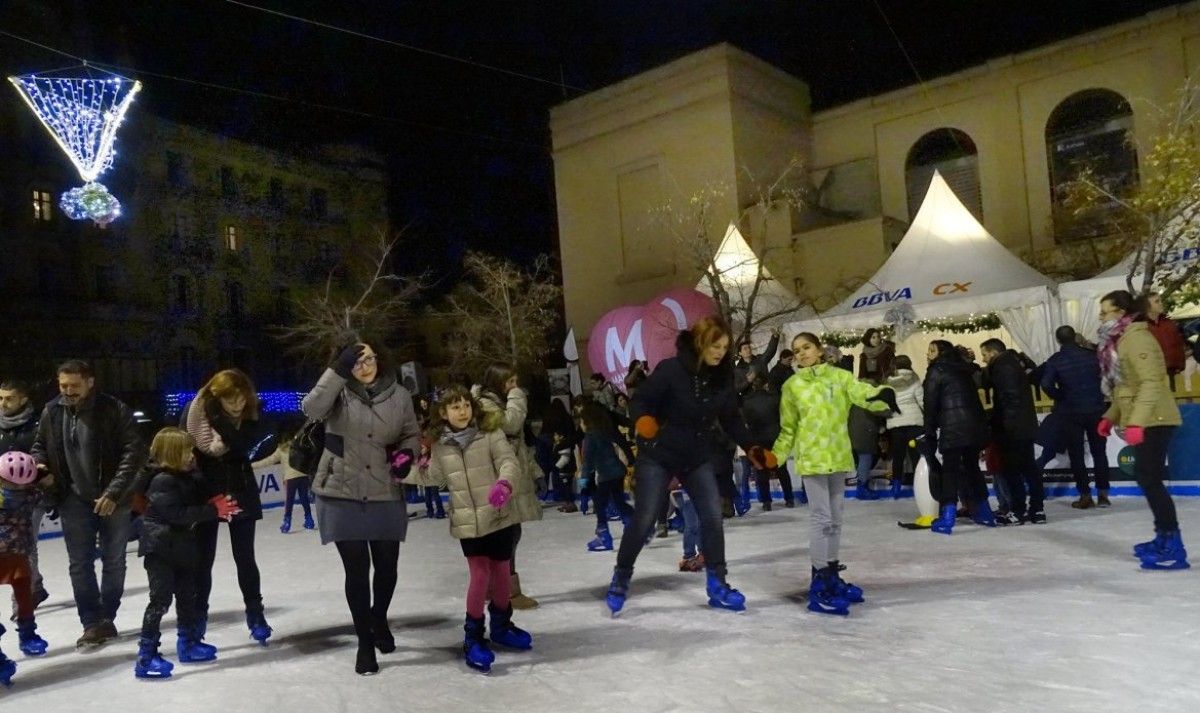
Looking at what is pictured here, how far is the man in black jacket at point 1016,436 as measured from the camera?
7879 millimetres

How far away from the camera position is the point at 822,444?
17.3 ft

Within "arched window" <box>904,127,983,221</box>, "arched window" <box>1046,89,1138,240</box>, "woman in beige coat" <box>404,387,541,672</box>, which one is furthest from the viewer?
"arched window" <box>904,127,983,221</box>

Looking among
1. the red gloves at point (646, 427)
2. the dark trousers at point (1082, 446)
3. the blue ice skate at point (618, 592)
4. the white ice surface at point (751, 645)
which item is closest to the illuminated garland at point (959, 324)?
the dark trousers at point (1082, 446)

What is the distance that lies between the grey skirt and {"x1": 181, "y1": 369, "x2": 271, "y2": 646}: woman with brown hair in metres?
0.94

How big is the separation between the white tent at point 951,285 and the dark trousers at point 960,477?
570 cm

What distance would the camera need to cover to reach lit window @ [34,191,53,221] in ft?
104

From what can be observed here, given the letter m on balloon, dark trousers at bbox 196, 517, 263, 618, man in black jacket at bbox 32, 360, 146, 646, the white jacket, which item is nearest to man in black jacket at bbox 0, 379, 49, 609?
man in black jacket at bbox 32, 360, 146, 646

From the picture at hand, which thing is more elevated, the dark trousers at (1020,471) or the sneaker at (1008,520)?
the dark trousers at (1020,471)

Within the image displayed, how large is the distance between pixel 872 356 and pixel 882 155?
Result: 48.6 feet

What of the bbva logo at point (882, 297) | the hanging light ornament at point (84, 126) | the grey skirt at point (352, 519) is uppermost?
the hanging light ornament at point (84, 126)

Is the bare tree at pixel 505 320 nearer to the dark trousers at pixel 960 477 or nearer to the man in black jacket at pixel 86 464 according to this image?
the dark trousers at pixel 960 477

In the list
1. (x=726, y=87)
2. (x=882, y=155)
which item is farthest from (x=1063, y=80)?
(x=726, y=87)

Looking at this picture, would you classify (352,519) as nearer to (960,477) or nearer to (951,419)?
(951,419)

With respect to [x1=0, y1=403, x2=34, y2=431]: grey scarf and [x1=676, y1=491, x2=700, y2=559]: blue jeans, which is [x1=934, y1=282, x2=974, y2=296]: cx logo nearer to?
[x1=676, y1=491, x2=700, y2=559]: blue jeans
